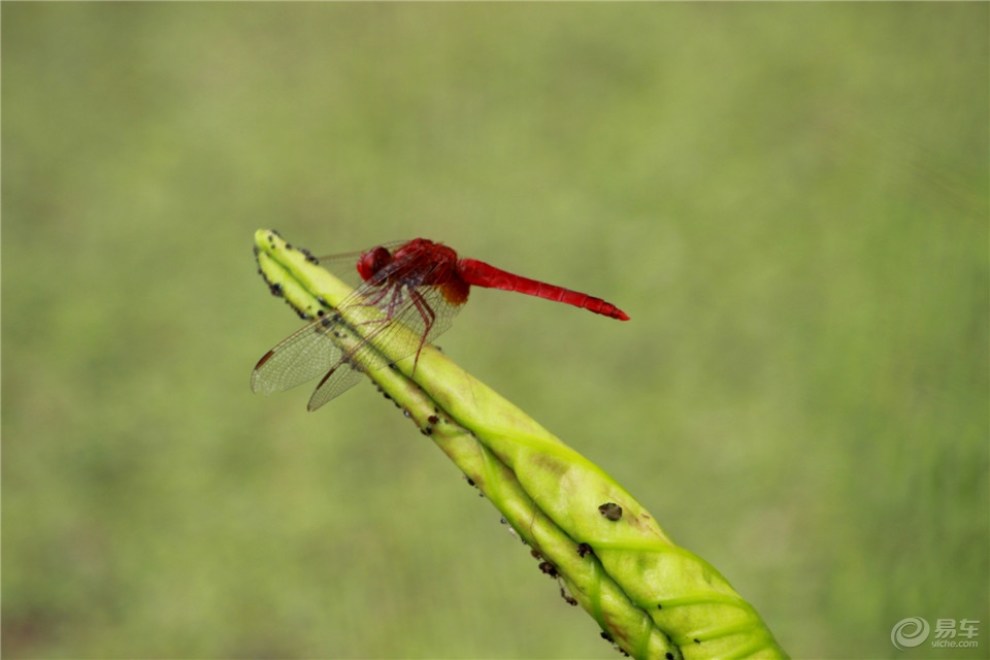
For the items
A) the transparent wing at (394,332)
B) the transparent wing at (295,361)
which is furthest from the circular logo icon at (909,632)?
the transparent wing at (295,361)

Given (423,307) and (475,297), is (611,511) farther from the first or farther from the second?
(475,297)

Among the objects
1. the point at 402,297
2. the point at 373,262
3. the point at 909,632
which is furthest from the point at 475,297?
the point at 909,632

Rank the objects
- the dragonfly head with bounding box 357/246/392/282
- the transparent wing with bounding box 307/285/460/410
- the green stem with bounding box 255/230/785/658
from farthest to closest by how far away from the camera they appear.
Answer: the dragonfly head with bounding box 357/246/392/282 → the transparent wing with bounding box 307/285/460/410 → the green stem with bounding box 255/230/785/658

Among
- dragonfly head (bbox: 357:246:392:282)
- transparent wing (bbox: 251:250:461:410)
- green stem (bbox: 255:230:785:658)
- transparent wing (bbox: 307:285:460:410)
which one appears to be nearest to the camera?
green stem (bbox: 255:230:785:658)

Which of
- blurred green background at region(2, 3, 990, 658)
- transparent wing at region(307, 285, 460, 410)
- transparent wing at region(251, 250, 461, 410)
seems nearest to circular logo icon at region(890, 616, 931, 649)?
blurred green background at region(2, 3, 990, 658)

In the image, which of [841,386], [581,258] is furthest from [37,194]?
[841,386]

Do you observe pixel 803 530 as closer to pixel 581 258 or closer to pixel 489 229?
pixel 581 258

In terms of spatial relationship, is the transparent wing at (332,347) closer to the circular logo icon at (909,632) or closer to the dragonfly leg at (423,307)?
the dragonfly leg at (423,307)

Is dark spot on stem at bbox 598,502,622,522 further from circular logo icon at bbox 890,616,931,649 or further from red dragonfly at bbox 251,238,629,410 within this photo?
red dragonfly at bbox 251,238,629,410
